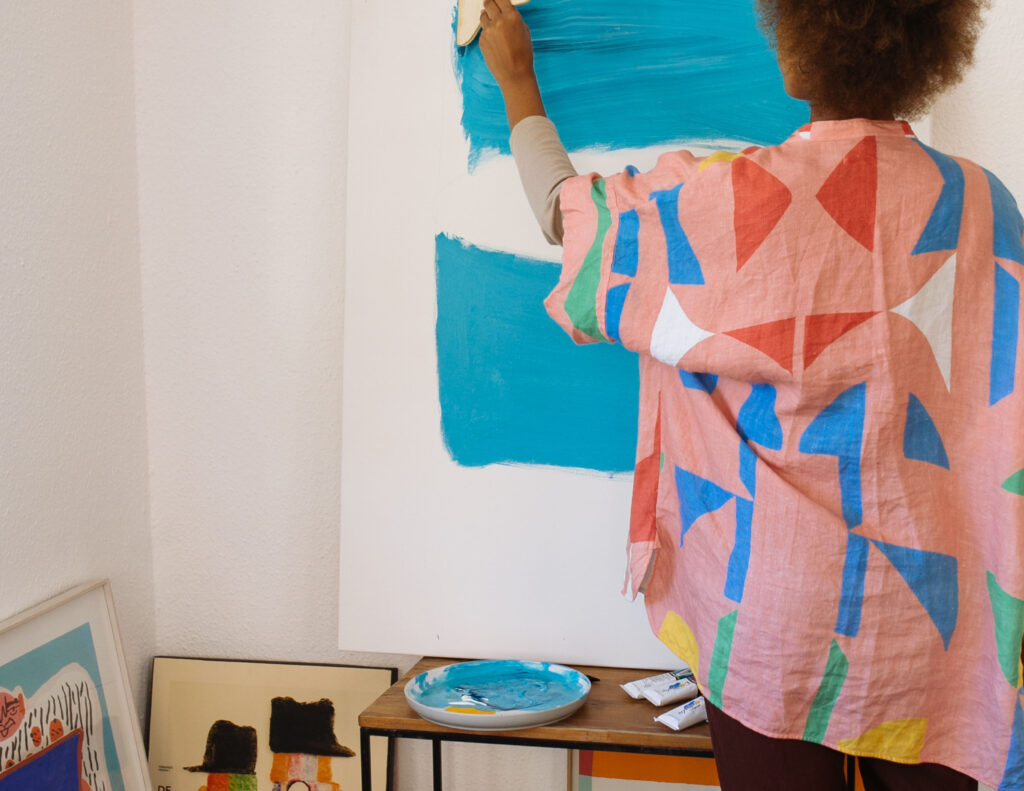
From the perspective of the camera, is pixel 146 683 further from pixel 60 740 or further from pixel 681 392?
pixel 681 392

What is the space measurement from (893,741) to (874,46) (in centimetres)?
65

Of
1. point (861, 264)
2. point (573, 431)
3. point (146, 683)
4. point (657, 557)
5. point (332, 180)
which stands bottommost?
point (146, 683)

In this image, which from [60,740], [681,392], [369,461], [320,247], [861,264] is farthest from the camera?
[320,247]

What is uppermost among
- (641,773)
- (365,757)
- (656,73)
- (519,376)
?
(656,73)

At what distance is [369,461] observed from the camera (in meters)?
1.37

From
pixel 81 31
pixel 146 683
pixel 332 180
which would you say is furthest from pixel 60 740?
pixel 81 31

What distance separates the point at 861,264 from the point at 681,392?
0.23m

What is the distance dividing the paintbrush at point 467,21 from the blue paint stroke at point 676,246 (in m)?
0.58

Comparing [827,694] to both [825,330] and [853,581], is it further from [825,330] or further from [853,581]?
[825,330]

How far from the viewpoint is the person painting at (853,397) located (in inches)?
31.0

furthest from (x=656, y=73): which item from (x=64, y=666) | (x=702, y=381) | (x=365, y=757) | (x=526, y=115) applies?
(x=64, y=666)

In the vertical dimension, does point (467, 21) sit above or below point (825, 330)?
above

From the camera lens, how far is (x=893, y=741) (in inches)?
32.9

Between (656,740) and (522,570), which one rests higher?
(522,570)
